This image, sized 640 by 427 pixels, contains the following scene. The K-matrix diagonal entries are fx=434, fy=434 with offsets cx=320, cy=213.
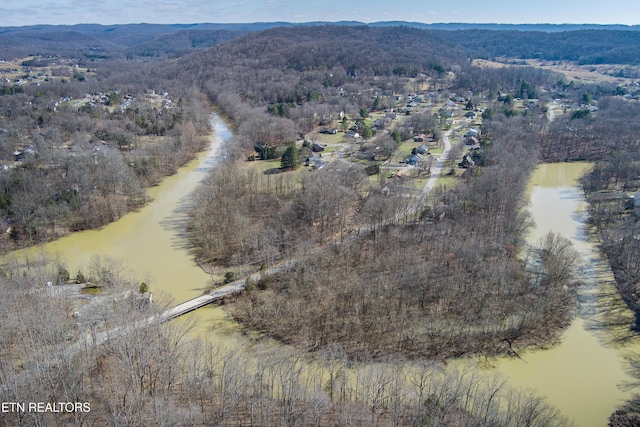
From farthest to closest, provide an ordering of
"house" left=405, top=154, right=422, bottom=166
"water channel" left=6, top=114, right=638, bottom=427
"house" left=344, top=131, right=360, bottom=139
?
1. "house" left=344, top=131, right=360, bottom=139
2. "house" left=405, top=154, right=422, bottom=166
3. "water channel" left=6, top=114, right=638, bottom=427

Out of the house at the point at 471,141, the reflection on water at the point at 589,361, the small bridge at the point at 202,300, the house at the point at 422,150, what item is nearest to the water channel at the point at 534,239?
the reflection on water at the point at 589,361

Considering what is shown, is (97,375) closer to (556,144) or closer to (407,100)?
(556,144)

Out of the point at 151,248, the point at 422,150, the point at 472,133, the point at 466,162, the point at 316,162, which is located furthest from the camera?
the point at 472,133

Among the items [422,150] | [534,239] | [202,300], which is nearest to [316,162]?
[422,150]

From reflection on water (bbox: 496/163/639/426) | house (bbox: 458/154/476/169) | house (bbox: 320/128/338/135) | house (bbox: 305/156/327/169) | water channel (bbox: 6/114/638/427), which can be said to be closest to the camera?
reflection on water (bbox: 496/163/639/426)

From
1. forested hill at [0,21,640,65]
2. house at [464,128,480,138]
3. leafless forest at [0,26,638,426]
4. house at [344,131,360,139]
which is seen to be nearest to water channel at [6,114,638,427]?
leafless forest at [0,26,638,426]

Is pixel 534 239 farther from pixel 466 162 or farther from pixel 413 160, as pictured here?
pixel 413 160

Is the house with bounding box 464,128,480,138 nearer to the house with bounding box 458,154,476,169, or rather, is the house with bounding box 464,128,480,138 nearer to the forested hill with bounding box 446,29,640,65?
the house with bounding box 458,154,476,169

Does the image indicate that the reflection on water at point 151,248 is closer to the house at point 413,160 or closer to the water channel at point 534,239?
the water channel at point 534,239
